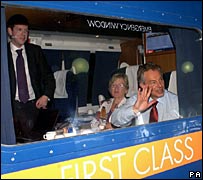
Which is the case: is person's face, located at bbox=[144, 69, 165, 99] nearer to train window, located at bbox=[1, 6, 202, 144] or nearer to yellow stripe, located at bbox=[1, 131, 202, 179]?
train window, located at bbox=[1, 6, 202, 144]

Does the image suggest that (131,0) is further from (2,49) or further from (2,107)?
(2,107)

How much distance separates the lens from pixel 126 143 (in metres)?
1.77

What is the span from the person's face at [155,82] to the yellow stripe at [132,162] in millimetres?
446

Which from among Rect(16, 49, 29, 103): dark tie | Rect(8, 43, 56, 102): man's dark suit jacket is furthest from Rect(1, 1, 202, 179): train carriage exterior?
Rect(8, 43, 56, 102): man's dark suit jacket

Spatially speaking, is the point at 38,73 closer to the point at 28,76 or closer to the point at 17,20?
the point at 28,76

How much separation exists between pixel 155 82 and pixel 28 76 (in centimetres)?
108

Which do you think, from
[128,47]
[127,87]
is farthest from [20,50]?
[128,47]

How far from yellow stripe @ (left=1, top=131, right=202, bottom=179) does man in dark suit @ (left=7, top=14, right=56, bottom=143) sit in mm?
778

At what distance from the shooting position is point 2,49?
1.44 metres

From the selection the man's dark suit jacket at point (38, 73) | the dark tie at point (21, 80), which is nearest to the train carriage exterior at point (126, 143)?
the dark tie at point (21, 80)

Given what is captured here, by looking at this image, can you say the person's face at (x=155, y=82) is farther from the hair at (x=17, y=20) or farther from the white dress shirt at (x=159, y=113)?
the hair at (x=17, y=20)

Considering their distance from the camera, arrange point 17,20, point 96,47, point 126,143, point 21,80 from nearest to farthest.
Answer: point 126,143
point 17,20
point 21,80
point 96,47

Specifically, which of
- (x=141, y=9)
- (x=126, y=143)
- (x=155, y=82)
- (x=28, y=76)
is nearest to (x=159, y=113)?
(x=155, y=82)

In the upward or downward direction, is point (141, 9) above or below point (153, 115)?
above
